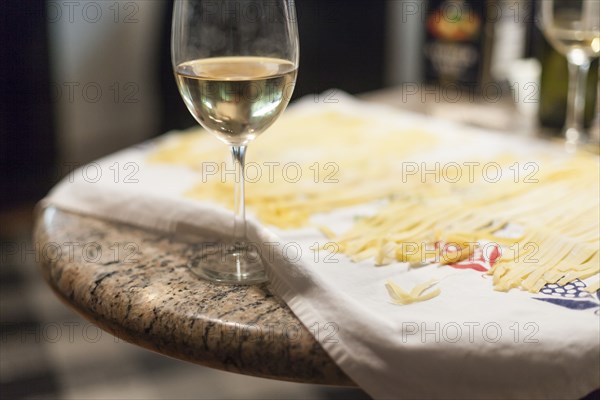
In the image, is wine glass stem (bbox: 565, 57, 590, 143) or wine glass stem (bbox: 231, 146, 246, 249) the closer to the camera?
wine glass stem (bbox: 231, 146, 246, 249)

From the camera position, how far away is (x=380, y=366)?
1.88 feet

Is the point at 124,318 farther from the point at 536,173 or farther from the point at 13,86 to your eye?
the point at 13,86

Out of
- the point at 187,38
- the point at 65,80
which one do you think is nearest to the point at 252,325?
the point at 187,38

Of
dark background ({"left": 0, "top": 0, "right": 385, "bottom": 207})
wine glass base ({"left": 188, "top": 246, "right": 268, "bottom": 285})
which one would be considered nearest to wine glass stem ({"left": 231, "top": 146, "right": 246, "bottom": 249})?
wine glass base ({"left": 188, "top": 246, "right": 268, "bottom": 285})

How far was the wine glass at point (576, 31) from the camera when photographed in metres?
1.01

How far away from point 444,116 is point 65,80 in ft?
7.30

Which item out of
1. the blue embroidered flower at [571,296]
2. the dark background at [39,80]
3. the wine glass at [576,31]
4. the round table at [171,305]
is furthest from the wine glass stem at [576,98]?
the dark background at [39,80]

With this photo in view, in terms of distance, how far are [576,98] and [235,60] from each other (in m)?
0.63

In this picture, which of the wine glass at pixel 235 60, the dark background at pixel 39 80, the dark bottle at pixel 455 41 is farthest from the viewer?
the dark background at pixel 39 80

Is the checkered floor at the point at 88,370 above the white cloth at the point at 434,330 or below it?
below


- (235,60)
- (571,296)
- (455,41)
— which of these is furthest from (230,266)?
(455,41)

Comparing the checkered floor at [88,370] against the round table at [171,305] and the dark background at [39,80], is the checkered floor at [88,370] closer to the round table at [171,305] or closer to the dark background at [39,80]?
the dark background at [39,80]

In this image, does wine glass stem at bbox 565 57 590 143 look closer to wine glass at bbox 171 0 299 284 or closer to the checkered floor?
wine glass at bbox 171 0 299 284

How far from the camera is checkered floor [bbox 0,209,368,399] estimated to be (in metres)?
1.84
